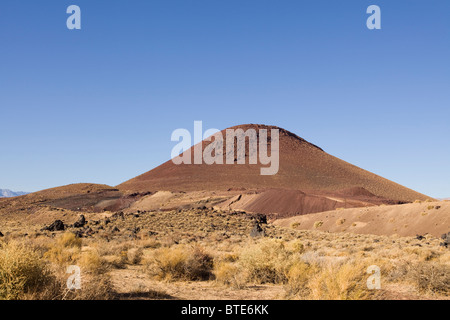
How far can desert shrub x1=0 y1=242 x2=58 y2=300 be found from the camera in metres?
6.89

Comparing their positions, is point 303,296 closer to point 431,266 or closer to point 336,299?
point 336,299

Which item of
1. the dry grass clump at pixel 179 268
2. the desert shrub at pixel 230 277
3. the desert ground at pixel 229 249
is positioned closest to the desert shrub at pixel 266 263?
Result: the desert ground at pixel 229 249

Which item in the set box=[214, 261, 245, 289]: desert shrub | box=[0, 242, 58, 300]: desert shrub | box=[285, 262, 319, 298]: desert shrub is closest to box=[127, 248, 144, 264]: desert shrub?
box=[214, 261, 245, 289]: desert shrub

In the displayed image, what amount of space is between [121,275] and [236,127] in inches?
6087

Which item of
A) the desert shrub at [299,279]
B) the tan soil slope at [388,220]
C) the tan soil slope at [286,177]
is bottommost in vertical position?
the tan soil slope at [388,220]

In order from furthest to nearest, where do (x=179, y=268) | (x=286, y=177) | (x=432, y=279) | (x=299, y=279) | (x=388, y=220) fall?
(x=286, y=177) → (x=388, y=220) → (x=179, y=268) → (x=299, y=279) → (x=432, y=279)

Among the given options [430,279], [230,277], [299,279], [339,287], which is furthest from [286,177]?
[339,287]

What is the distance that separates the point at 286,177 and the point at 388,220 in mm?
84381

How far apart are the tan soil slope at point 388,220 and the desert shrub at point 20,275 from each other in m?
30.8

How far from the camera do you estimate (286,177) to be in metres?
121

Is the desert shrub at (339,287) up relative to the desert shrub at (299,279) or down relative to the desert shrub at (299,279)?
up

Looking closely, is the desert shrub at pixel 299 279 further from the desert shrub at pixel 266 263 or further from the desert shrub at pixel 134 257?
the desert shrub at pixel 134 257

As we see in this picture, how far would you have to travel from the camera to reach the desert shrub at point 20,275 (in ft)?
22.6

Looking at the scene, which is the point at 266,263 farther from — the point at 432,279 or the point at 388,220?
the point at 388,220
